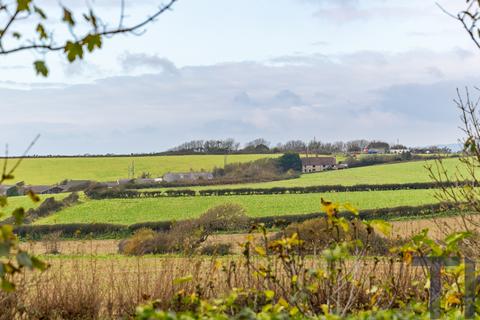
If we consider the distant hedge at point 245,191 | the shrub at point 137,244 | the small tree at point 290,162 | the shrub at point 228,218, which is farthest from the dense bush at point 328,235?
the small tree at point 290,162

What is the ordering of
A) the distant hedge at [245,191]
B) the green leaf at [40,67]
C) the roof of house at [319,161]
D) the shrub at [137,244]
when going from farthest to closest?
the roof of house at [319,161] → the distant hedge at [245,191] → the shrub at [137,244] → the green leaf at [40,67]

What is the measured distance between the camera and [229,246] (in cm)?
2464

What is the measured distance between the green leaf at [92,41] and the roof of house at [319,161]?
250ft

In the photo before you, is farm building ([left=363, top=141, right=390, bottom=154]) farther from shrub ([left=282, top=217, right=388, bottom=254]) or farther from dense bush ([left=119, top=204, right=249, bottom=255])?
shrub ([left=282, top=217, right=388, bottom=254])

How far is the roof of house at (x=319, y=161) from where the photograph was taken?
263ft

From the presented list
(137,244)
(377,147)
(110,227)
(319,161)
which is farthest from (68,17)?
(377,147)

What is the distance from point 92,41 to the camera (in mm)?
3807

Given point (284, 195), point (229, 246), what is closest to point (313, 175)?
point (284, 195)

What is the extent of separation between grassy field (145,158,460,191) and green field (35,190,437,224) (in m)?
6.36

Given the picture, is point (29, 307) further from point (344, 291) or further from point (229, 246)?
point (229, 246)

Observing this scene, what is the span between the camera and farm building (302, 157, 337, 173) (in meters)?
79.2

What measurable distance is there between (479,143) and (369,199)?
43807mm

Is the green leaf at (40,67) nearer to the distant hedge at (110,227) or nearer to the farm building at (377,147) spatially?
the distant hedge at (110,227)

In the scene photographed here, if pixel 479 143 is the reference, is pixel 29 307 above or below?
below
